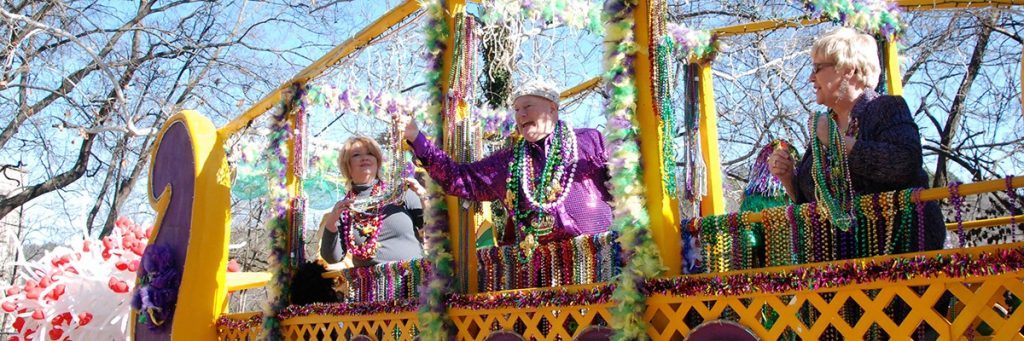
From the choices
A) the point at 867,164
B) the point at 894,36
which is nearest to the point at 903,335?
the point at 867,164

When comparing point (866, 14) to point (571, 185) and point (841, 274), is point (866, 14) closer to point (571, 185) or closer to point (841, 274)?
point (571, 185)

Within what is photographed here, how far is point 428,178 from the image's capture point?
13.4 feet

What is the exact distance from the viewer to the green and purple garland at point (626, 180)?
3082mm

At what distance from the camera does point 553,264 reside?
363 centimetres

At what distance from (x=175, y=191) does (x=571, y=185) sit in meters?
3.32

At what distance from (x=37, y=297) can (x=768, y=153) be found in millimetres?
5720

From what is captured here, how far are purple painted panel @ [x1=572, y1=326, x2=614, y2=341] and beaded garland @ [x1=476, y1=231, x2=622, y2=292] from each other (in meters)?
0.20

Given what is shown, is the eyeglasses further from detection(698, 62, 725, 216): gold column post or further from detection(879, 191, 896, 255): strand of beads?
detection(698, 62, 725, 216): gold column post

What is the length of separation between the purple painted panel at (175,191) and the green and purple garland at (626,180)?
3383mm

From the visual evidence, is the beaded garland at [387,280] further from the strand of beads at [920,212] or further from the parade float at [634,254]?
the strand of beads at [920,212]

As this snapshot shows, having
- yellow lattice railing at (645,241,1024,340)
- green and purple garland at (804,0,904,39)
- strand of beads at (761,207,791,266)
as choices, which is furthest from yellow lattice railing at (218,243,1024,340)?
green and purple garland at (804,0,904,39)

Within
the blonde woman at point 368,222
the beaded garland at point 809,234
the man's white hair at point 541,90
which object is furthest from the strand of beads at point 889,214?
the blonde woman at point 368,222

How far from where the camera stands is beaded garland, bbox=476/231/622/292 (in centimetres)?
344

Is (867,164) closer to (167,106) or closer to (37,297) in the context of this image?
(37,297)
